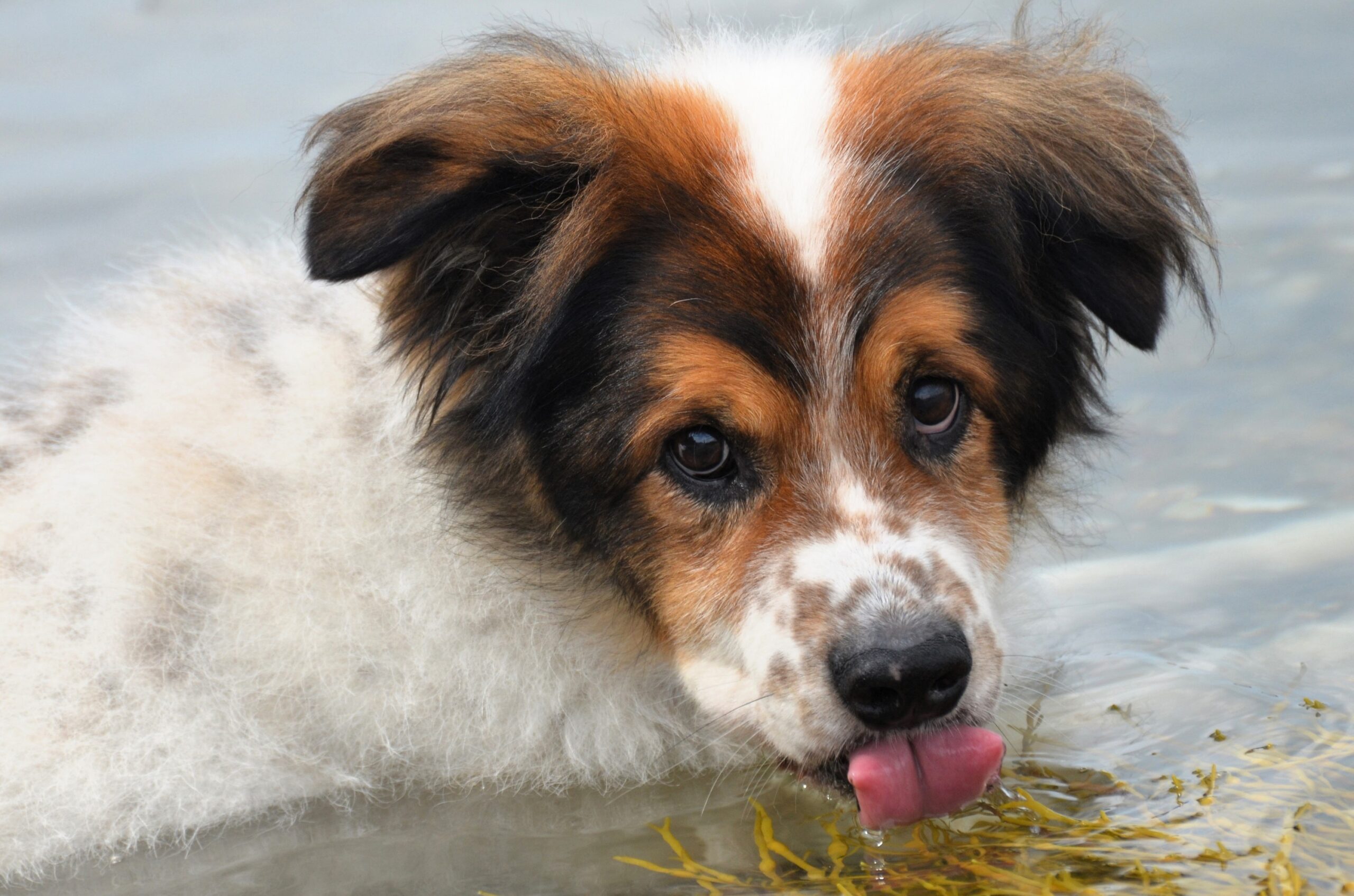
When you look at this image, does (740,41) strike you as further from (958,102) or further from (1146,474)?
(1146,474)

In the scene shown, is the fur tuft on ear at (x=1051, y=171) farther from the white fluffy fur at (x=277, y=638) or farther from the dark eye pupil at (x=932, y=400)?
the white fluffy fur at (x=277, y=638)

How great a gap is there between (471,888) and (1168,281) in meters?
2.44

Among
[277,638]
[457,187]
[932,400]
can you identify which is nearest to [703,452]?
[932,400]

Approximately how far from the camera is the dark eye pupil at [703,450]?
374 cm

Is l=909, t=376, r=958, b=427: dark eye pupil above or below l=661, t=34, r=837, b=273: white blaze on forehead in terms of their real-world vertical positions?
below

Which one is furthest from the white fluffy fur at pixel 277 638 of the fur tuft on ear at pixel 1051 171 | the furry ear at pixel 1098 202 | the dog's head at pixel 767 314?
the furry ear at pixel 1098 202

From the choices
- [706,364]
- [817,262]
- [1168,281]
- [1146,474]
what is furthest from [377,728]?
[1146,474]

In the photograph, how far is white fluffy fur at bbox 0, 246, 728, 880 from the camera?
4117 mm

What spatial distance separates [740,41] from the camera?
459 centimetres

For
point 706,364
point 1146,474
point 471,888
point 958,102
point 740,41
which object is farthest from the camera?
point 1146,474

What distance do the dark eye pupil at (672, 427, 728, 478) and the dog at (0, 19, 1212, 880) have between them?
0.04 ft

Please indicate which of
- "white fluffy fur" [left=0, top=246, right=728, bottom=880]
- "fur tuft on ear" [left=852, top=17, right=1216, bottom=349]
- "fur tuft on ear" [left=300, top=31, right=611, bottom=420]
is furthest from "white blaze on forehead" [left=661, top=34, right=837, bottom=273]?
"white fluffy fur" [left=0, top=246, right=728, bottom=880]

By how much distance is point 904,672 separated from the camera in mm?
3369

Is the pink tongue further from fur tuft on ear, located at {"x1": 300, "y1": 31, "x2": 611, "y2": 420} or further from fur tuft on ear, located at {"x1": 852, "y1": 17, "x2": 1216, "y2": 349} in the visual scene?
fur tuft on ear, located at {"x1": 300, "y1": 31, "x2": 611, "y2": 420}
